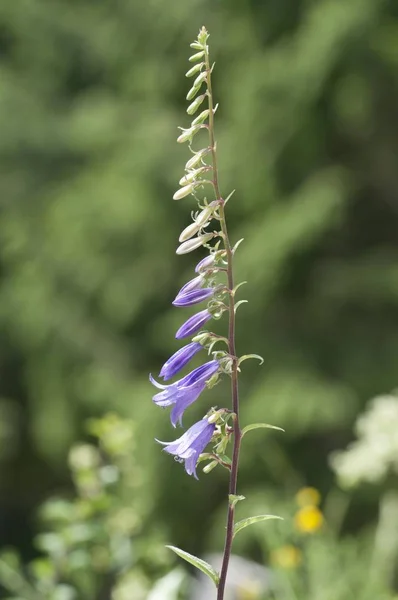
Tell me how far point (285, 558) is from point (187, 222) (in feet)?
10.0

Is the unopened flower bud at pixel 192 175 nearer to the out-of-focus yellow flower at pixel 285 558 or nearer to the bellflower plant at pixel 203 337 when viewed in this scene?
the bellflower plant at pixel 203 337

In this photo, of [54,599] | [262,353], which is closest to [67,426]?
[262,353]

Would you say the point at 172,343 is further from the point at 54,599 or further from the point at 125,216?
the point at 54,599

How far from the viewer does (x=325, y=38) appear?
4457 millimetres

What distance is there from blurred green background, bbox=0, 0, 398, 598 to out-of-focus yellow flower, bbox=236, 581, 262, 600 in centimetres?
138

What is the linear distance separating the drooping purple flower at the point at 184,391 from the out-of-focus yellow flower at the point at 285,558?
51.8 inches

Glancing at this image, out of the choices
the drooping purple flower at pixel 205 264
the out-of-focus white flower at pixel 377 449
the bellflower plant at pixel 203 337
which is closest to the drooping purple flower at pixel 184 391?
the bellflower plant at pixel 203 337

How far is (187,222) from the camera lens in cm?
531

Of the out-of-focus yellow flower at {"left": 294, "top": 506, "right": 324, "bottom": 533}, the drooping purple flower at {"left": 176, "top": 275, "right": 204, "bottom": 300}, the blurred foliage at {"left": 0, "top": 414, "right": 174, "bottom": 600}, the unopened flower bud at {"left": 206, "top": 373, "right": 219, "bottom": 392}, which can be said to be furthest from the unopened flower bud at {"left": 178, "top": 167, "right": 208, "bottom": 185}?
the out-of-focus yellow flower at {"left": 294, "top": 506, "right": 324, "bottom": 533}

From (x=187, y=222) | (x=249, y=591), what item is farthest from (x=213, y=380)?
(x=187, y=222)

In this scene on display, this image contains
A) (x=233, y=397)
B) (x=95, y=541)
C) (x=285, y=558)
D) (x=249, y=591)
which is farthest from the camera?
(x=249, y=591)

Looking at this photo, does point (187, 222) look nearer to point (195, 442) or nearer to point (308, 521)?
point (308, 521)

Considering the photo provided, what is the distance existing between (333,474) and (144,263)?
5.38 feet

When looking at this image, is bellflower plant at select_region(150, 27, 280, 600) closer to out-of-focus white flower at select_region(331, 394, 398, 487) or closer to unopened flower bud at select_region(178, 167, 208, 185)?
unopened flower bud at select_region(178, 167, 208, 185)
